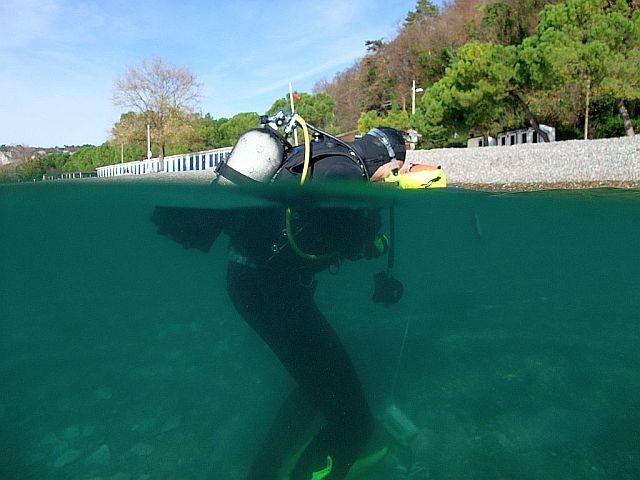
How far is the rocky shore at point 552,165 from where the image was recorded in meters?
10.6

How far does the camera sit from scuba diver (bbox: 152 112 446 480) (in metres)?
2.24

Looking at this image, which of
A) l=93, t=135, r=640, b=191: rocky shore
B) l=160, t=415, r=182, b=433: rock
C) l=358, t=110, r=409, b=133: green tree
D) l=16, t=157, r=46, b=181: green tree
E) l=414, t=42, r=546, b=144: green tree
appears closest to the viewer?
l=160, t=415, r=182, b=433: rock

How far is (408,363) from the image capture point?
325cm

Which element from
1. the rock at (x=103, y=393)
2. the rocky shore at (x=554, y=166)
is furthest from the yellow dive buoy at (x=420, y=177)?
the rocky shore at (x=554, y=166)

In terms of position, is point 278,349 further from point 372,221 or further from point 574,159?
point 574,159

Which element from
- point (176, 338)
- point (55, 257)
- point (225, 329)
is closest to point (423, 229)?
point (225, 329)

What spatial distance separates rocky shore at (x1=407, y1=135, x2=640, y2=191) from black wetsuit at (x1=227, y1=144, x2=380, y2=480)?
531cm

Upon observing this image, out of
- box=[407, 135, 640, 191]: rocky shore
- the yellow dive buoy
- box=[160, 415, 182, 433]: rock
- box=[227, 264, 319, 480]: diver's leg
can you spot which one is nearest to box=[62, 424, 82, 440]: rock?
box=[160, 415, 182, 433]: rock

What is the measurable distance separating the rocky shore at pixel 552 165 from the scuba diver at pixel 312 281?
204 inches

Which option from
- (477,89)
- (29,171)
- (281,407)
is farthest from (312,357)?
(477,89)

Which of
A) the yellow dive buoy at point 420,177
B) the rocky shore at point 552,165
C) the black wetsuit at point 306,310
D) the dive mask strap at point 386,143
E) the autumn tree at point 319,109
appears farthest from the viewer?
the autumn tree at point 319,109

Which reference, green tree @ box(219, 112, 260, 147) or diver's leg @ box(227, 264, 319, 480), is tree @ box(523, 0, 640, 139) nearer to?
diver's leg @ box(227, 264, 319, 480)

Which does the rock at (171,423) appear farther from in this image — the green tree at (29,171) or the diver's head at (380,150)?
the green tree at (29,171)

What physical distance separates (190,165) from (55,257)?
86.2 ft
